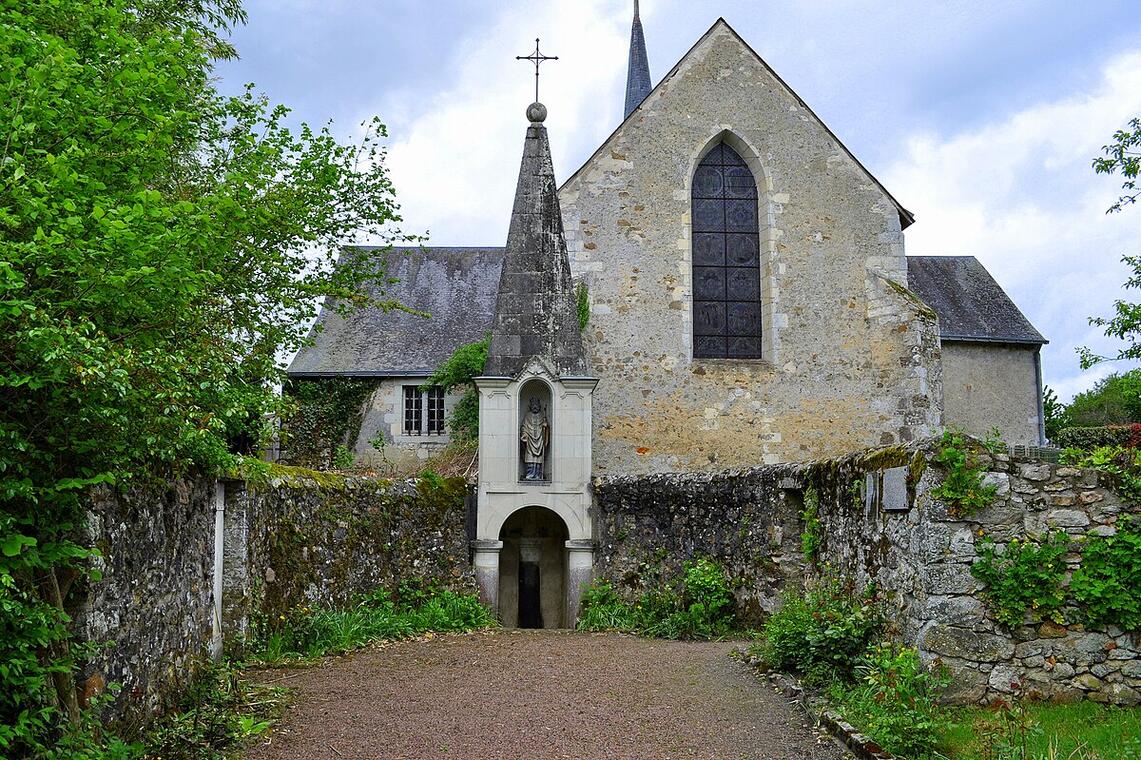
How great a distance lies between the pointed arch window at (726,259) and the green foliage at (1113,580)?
1014cm

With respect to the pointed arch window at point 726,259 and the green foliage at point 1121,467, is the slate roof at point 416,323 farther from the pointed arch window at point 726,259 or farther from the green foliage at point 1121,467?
the green foliage at point 1121,467

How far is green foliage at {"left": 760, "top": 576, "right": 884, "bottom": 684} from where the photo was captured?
7.33 m

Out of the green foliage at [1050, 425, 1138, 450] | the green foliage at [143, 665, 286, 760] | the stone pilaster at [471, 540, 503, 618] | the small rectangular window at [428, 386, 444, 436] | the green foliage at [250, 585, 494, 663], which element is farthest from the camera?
the green foliage at [1050, 425, 1138, 450]

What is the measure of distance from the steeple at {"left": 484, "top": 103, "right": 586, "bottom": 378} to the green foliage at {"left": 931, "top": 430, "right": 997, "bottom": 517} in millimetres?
7662

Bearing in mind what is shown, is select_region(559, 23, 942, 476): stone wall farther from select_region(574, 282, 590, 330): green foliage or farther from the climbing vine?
the climbing vine

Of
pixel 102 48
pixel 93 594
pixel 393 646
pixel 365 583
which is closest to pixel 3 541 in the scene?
pixel 93 594

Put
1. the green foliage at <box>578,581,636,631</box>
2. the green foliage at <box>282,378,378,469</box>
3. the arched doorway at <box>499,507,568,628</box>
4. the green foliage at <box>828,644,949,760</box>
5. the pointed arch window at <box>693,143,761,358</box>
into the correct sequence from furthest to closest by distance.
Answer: the green foliage at <box>282,378,378,469</box> → the pointed arch window at <box>693,143,761,358</box> → the arched doorway at <box>499,507,568,628</box> → the green foliage at <box>578,581,636,631</box> → the green foliage at <box>828,644,949,760</box>

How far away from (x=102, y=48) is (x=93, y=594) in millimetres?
2960

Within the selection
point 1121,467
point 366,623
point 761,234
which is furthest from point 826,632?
point 761,234

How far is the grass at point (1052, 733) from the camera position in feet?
16.8

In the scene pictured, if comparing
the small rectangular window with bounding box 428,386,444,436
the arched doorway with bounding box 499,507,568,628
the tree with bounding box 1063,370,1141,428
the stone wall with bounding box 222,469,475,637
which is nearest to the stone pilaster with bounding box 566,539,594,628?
the arched doorway with bounding box 499,507,568,628

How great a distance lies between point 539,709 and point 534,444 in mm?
6576

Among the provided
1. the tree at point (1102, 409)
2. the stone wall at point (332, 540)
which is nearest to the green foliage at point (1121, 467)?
the stone wall at point (332, 540)

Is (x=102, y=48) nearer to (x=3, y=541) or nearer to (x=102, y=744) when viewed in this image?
(x=3, y=541)
